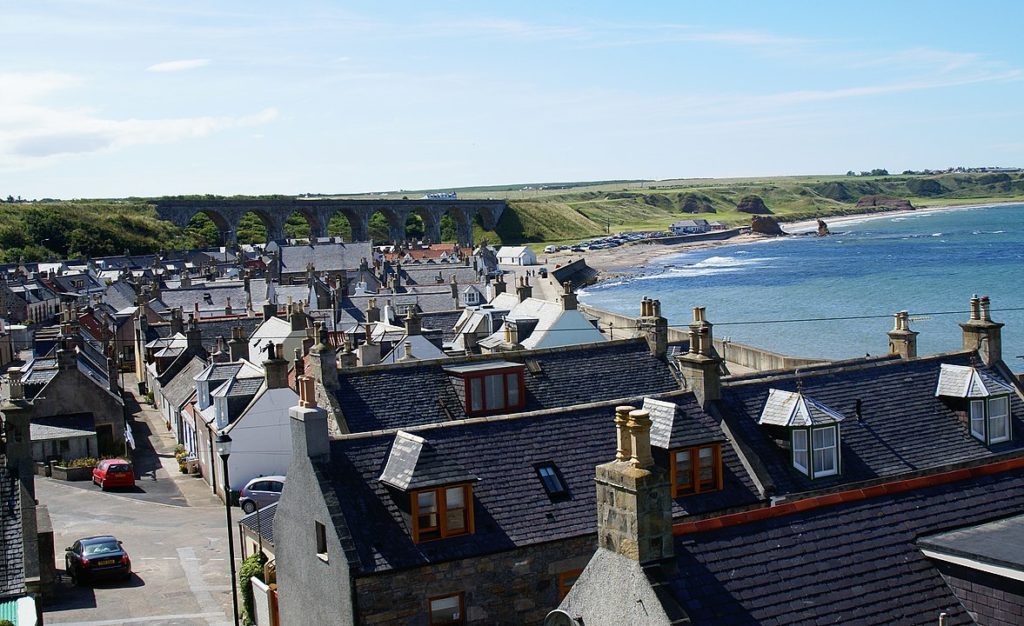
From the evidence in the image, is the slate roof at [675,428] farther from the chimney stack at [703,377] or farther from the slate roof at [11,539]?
the slate roof at [11,539]

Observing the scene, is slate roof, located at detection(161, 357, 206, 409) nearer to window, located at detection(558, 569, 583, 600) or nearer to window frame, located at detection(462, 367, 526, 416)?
window frame, located at detection(462, 367, 526, 416)

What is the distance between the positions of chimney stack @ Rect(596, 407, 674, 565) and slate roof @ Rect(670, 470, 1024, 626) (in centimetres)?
55

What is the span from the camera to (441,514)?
59.0 ft

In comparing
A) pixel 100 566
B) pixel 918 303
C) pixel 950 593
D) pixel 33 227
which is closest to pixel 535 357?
pixel 100 566

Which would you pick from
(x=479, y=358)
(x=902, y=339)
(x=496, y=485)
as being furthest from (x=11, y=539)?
(x=902, y=339)

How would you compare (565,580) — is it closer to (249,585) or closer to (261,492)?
(249,585)

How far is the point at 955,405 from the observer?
21781 millimetres

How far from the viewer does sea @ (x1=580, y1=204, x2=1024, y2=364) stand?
3263 inches

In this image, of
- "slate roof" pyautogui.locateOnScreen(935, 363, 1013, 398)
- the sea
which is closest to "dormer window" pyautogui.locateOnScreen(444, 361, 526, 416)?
"slate roof" pyautogui.locateOnScreen(935, 363, 1013, 398)

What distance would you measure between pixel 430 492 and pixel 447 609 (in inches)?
73.1

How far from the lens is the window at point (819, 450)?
2006 cm

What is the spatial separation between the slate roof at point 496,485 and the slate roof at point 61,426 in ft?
88.1

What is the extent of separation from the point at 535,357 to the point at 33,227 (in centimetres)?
14925

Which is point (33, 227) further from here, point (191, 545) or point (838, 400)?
point (838, 400)
